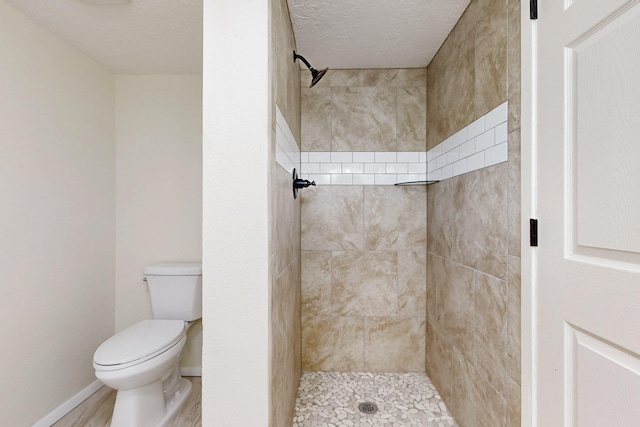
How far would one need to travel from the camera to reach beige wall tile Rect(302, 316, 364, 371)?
2.42m

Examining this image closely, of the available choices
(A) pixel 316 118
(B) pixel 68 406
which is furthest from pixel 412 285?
(B) pixel 68 406

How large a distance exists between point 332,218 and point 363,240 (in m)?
0.28

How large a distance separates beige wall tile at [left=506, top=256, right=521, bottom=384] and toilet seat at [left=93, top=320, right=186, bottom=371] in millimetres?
1713

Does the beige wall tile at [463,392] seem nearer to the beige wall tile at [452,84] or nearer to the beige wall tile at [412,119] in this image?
the beige wall tile at [452,84]

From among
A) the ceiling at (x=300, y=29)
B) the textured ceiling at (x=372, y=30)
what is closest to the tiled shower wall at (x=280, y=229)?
the textured ceiling at (x=372, y=30)

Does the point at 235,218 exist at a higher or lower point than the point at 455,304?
higher

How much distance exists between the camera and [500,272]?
1339 mm

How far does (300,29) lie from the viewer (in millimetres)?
1894

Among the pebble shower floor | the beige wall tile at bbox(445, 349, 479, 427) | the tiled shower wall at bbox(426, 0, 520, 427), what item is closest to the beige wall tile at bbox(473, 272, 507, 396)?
the tiled shower wall at bbox(426, 0, 520, 427)

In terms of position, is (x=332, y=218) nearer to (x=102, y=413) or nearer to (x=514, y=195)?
(x=514, y=195)

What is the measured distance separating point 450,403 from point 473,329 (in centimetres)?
64
